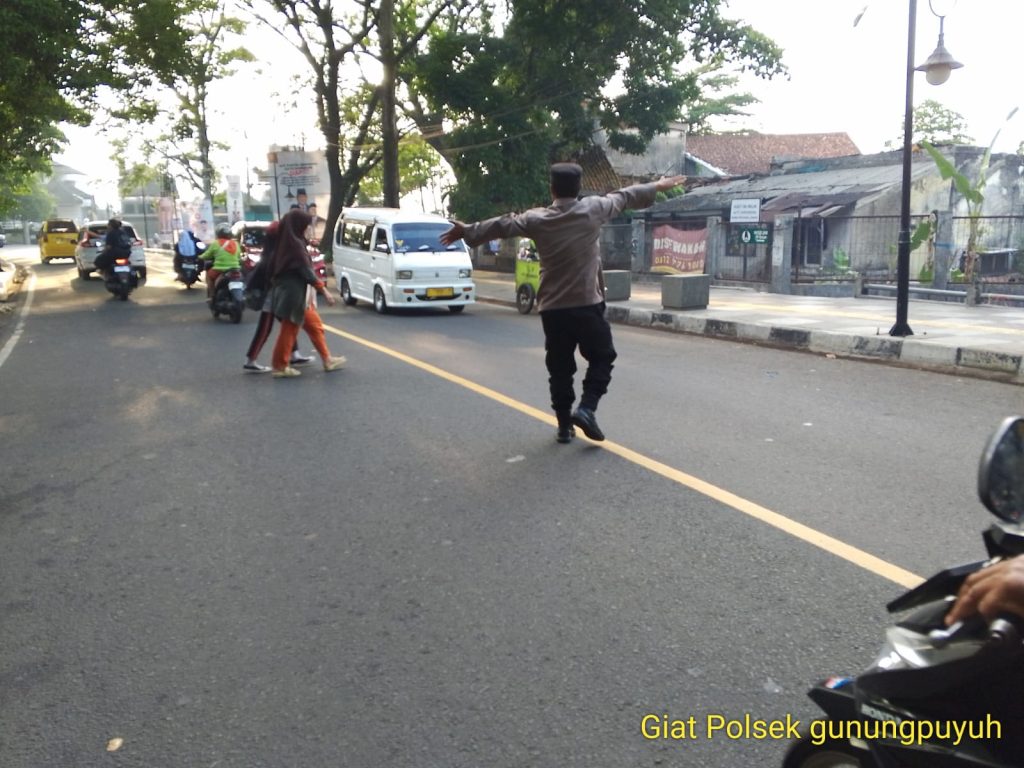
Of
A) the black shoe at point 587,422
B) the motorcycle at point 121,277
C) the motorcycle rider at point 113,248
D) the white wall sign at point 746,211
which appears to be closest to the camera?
the black shoe at point 587,422

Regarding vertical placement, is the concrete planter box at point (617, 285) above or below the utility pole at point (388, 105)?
below

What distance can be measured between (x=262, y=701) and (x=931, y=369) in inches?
358

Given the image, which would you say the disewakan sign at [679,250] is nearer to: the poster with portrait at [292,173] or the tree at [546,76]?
the tree at [546,76]

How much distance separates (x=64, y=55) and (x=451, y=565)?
19.8m

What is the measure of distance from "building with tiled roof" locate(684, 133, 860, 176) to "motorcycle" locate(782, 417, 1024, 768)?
4056 cm

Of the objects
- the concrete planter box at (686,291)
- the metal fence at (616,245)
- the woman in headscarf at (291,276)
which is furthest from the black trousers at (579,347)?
the metal fence at (616,245)

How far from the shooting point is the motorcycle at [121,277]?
20.2m

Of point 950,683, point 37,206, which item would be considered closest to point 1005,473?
point 950,683

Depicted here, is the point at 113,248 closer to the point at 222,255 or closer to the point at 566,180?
the point at 222,255

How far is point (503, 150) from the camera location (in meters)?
25.6

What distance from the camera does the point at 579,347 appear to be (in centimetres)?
602

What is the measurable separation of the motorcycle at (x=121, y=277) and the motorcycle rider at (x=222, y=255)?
600 centimetres

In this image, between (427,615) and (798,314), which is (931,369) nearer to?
(798,314)

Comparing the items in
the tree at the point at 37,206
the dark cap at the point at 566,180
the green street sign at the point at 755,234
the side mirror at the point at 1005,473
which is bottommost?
the side mirror at the point at 1005,473
